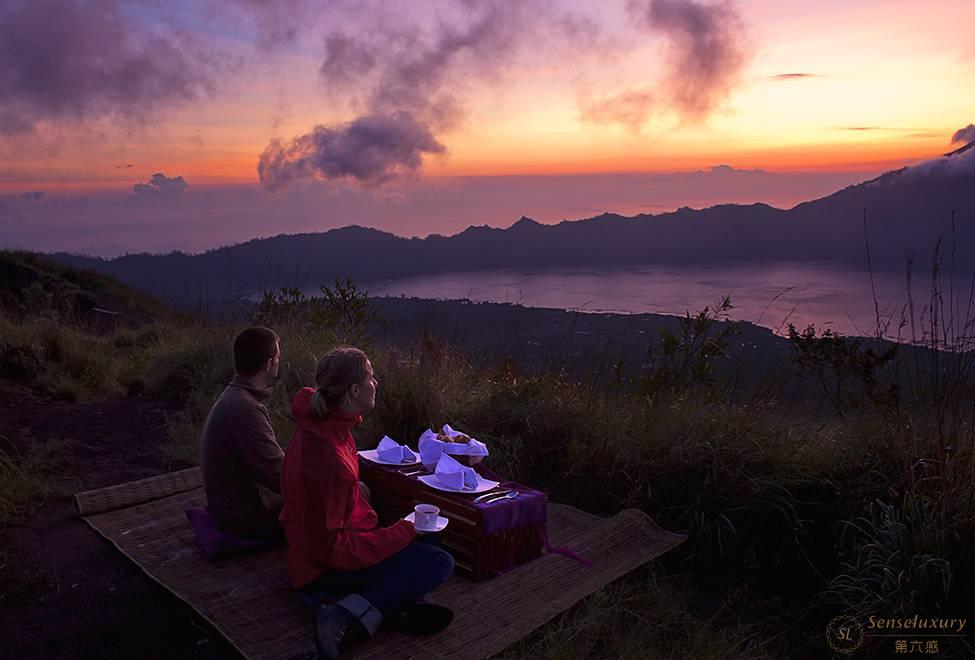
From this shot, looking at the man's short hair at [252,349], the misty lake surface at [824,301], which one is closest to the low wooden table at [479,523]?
the man's short hair at [252,349]

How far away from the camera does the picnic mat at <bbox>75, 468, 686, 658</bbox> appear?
314 cm

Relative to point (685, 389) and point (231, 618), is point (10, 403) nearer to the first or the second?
point (231, 618)

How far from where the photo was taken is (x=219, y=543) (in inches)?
152

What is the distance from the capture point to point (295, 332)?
8547mm

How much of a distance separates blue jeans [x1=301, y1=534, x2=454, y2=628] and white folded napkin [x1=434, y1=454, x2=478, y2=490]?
1.77ft

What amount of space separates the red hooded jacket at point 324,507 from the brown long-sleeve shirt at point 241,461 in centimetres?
50

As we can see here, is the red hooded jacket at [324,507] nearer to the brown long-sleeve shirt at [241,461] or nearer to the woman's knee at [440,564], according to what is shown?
the woman's knee at [440,564]

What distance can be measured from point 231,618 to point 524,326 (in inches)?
190

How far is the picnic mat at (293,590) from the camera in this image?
314cm

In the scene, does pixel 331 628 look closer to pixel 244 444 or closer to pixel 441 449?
pixel 244 444

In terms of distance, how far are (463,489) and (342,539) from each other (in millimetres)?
837

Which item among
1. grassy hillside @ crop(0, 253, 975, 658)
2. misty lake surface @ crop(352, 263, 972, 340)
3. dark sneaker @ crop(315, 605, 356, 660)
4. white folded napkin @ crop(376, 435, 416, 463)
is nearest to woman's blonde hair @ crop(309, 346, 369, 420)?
dark sneaker @ crop(315, 605, 356, 660)

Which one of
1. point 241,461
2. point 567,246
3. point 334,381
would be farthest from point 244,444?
point 567,246

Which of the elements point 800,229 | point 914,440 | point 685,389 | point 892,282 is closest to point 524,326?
point 685,389
